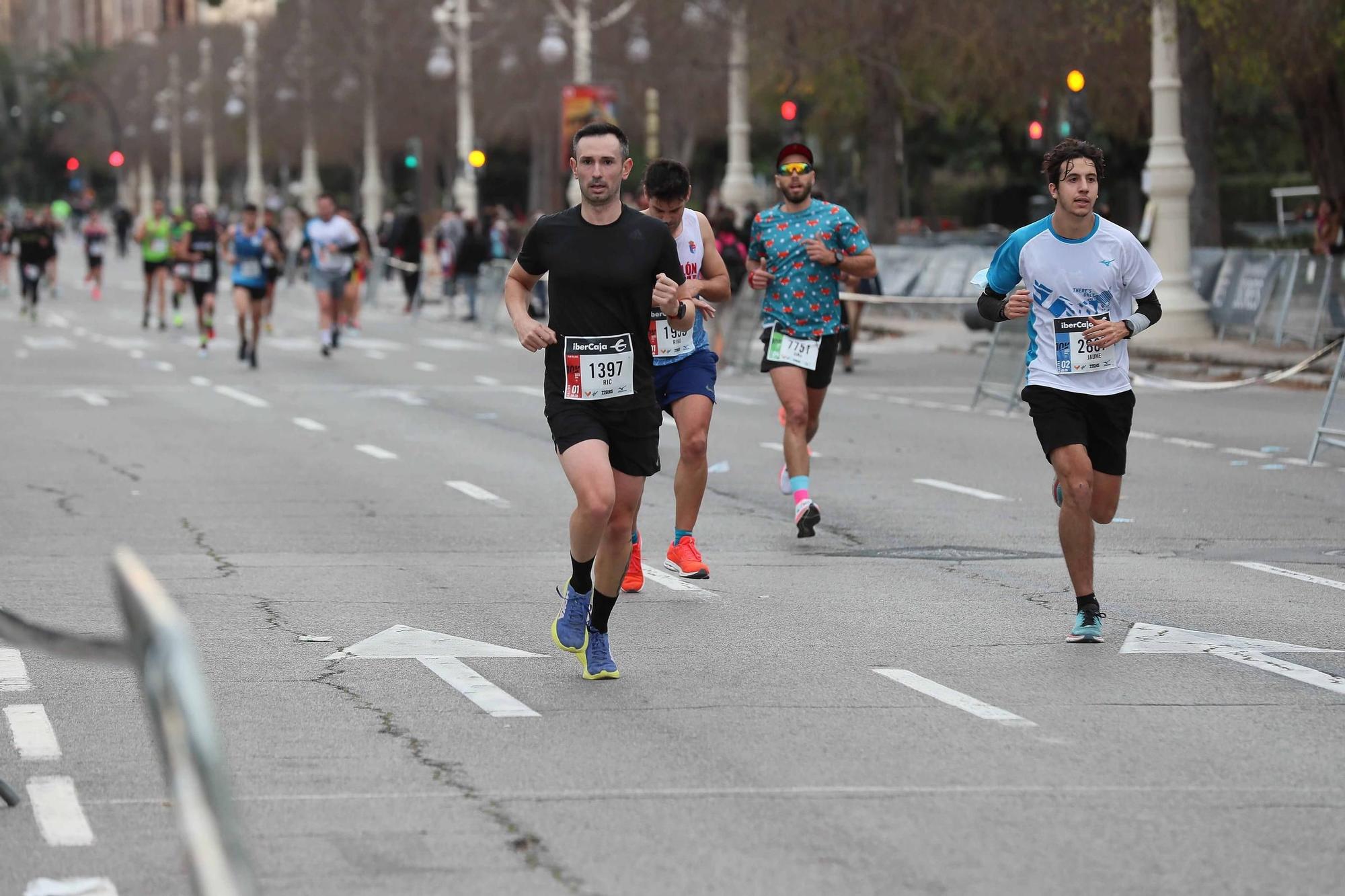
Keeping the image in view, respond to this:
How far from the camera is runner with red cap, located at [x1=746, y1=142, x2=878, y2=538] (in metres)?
11.8

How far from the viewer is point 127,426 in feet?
61.8

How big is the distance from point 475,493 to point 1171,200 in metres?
15.9

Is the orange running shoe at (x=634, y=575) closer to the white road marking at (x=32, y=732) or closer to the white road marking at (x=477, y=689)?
the white road marking at (x=477, y=689)

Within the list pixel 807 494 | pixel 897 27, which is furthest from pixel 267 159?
pixel 807 494

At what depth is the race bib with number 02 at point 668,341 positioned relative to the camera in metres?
9.83

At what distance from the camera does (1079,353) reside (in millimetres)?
8664

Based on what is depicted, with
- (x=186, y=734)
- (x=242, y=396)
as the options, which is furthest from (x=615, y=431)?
(x=242, y=396)

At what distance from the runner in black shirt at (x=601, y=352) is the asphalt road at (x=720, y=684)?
0.49m

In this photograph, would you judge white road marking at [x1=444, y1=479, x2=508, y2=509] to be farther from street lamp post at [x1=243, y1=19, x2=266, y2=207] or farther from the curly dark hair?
street lamp post at [x1=243, y1=19, x2=266, y2=207]

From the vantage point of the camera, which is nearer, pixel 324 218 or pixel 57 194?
pixel 324 218

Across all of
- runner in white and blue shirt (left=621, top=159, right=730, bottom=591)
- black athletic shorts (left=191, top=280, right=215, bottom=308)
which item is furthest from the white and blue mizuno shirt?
black athletic shorts (left=191, top=280, right=215, bottom=308)

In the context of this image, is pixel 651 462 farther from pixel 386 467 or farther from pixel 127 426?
pixel 127 426

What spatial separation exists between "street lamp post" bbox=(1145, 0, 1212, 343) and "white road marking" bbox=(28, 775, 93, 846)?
2165cm

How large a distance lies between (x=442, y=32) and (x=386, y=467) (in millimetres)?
44644
